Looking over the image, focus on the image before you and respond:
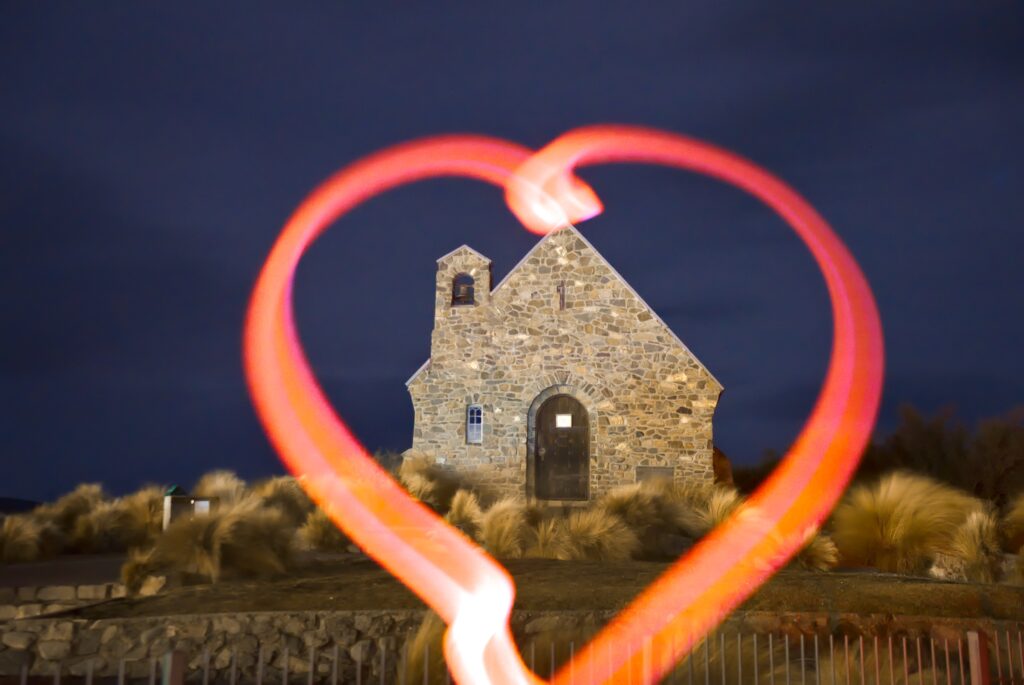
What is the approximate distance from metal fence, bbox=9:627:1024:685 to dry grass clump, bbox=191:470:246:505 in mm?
7798

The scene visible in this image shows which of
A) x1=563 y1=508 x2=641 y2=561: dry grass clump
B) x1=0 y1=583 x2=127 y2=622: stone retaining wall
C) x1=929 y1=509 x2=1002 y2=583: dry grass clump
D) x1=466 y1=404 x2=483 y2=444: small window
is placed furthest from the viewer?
x1=466 y1=404 x2=483 y2=444: small window

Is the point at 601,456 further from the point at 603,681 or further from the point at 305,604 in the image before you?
the point at 603,681

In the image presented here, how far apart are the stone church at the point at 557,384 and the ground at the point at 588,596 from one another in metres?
7.65

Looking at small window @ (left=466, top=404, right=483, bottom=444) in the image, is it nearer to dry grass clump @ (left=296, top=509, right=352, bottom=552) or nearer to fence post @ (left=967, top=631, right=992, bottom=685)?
dry grass clump @ (left=296, top=509, right=352, bottom=552)

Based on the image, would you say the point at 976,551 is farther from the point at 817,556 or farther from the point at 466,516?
the point at 466,516

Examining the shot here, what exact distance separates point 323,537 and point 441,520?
6.79 ft

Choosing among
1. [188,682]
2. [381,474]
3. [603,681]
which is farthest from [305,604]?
[381,474]

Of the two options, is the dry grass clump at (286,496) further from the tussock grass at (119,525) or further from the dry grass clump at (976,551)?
the dry grass clump at (976,551)

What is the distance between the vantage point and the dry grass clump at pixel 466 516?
45.8ft

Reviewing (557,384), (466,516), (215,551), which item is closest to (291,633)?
(215,551)

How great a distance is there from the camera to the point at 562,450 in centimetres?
1859

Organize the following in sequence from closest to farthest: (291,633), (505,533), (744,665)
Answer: (744,665) → (291,633) → (505,533)

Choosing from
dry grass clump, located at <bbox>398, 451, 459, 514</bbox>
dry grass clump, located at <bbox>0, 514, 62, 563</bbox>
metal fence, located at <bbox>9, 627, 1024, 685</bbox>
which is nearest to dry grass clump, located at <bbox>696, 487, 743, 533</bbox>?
dry grass clump, located at <bbox>398, 451, 459, 514</bbox>

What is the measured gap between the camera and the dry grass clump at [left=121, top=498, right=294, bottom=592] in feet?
34.4
